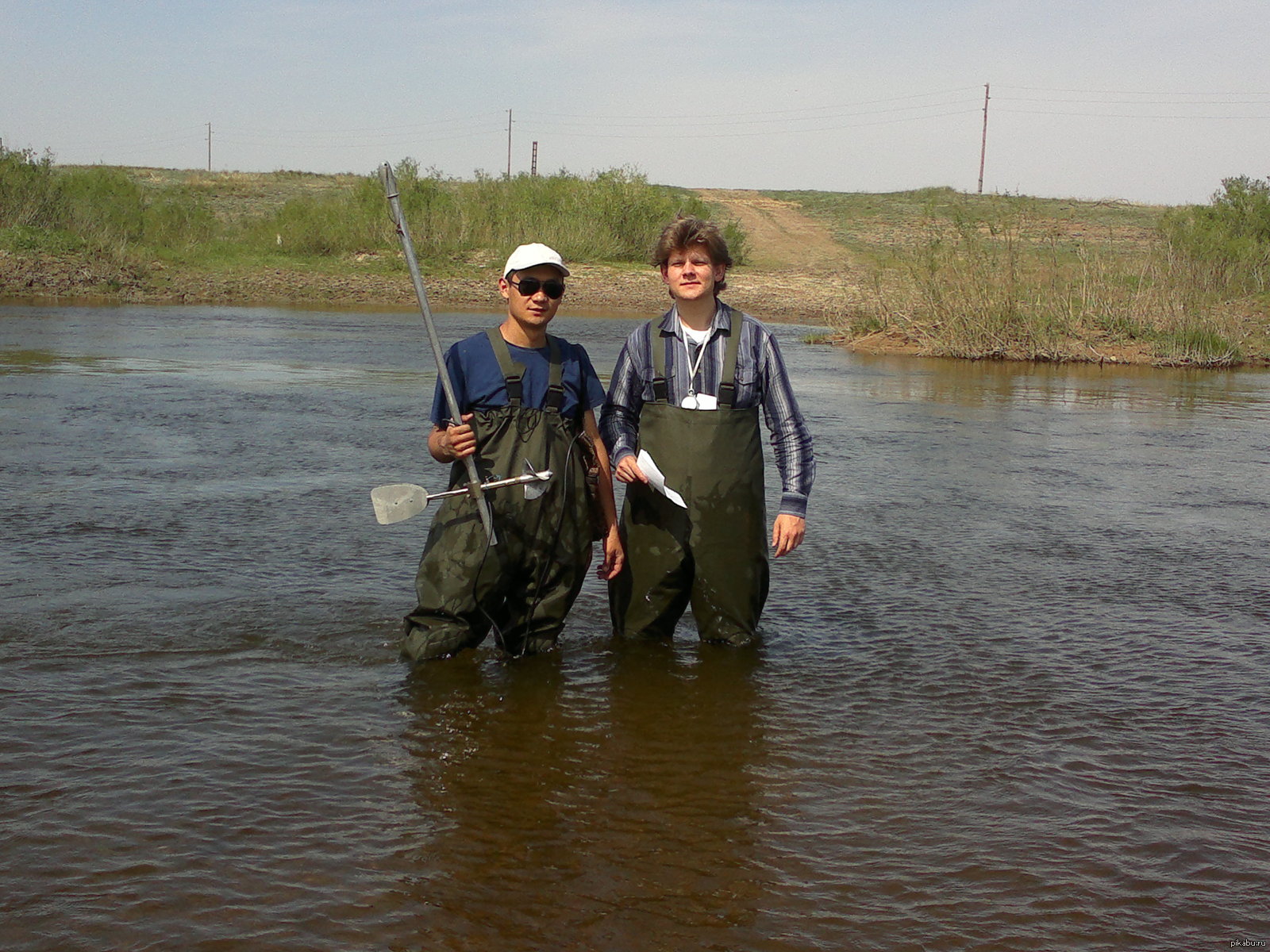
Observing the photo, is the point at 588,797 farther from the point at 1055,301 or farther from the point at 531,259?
the point at 1055,301

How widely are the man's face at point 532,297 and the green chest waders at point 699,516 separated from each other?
18.1 inches

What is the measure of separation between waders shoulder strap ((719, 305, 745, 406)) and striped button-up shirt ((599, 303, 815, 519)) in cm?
2

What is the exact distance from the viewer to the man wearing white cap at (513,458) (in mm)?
4488

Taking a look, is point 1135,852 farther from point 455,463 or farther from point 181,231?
point 181,231

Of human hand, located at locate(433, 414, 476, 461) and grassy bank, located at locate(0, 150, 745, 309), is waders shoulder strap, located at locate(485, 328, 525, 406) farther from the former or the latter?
grassy bank, located at locate(0, 150, 745, 309)

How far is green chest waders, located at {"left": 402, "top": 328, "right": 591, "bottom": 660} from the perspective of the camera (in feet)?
14.8

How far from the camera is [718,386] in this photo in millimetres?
4695

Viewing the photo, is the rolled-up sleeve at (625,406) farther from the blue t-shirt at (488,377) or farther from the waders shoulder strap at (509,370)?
the waders shoulder strap at (509,370)

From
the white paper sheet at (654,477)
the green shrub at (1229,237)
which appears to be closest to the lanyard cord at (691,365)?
the white paper sheet at (654,477)

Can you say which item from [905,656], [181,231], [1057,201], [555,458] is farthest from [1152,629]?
[1057,201]

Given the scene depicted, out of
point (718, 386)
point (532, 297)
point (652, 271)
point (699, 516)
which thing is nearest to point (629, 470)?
point (699, 516)

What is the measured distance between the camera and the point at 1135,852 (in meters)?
3.54

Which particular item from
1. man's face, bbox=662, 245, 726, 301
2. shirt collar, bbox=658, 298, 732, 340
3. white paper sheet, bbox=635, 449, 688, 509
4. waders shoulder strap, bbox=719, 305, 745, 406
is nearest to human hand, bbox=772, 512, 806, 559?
white paper sheet, bbox=635, 449, 688, 509

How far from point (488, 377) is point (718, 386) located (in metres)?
0.84
